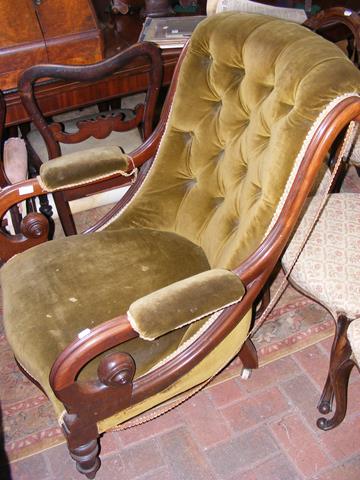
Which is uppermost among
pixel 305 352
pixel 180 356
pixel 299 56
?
pixel 299 56

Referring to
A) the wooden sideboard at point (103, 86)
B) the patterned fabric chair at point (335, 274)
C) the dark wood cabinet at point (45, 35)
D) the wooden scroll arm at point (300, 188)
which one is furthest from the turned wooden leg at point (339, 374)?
the dark wood cabinet at point (45, 35)

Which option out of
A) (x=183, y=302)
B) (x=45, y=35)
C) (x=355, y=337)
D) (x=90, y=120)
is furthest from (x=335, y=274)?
(x=45, y=35)

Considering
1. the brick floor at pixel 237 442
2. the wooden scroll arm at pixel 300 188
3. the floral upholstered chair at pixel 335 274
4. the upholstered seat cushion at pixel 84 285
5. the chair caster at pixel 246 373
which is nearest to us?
the wooden scroll arm at pixel 300 188

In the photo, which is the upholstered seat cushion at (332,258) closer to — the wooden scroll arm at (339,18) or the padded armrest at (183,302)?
the padded armrest at (183,302)

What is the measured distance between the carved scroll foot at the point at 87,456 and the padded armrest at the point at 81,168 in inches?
28.2

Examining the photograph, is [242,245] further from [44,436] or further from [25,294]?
[44,436]

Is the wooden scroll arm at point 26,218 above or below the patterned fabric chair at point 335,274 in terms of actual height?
above

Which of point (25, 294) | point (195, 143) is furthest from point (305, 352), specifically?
point (25, 294)

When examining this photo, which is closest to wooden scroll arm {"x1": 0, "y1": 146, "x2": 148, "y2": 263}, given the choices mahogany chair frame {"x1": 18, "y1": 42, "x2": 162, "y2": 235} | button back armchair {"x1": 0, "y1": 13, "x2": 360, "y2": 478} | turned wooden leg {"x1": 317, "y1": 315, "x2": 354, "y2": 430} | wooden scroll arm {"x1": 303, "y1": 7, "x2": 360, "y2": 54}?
button back armchair {"x1": 0, "y1": 13, "x2": 360, "y2": 478}

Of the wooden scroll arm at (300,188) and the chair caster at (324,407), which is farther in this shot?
the chair caster at (324,407)

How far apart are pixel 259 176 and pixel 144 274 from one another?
45 centimetres

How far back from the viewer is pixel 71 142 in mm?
1978

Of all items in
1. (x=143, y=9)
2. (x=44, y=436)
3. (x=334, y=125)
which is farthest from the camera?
(x=143, y=9)

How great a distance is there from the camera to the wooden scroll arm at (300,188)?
1.04m
